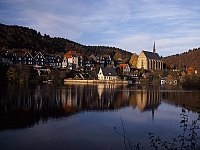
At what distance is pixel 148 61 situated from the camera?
72.9m

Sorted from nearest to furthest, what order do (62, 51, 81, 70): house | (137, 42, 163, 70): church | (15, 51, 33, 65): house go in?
(15, 51, 33, 65): house
(62, 51, 81, 70): house
(137, 42, 163, 70): church

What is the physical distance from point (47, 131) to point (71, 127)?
108 centimetres

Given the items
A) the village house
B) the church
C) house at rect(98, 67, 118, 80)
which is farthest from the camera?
the church

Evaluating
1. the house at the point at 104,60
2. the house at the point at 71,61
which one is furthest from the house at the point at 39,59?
the house at the point at 104,60

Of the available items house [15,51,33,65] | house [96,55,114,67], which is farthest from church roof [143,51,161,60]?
house [15,51,33,65]

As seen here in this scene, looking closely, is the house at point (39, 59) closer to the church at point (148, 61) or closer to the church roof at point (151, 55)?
the church at point (148, 61)

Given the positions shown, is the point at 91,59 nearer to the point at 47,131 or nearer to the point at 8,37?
the point at 8,37

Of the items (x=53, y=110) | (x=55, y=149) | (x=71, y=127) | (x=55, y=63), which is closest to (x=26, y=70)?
(x=55, y=63)

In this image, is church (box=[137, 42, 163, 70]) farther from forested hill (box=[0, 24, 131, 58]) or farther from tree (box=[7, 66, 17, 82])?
tree (box=[7, 66, 17, 82])

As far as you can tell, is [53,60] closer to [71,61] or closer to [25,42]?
[71,61]

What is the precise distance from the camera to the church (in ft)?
236

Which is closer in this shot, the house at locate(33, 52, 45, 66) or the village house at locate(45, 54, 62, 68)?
the house at locate(33, 52, 45, 66)

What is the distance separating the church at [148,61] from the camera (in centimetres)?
7206

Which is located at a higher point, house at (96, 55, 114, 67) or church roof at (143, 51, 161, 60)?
church roof at (143, 51, 161, 60)
